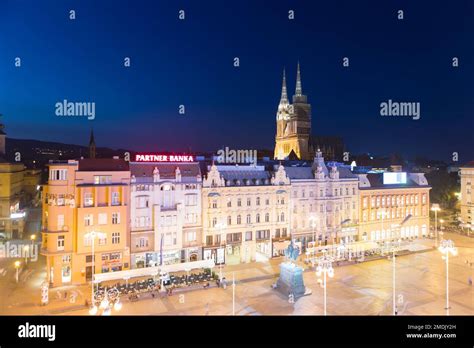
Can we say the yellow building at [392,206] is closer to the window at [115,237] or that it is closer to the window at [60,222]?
the window at [115,237]

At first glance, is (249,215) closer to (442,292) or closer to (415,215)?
(442,292)

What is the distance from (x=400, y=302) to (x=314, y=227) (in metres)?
27.5

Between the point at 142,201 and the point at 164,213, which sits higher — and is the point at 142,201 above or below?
above

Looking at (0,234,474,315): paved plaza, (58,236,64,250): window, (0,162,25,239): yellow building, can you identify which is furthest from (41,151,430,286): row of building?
(0,162,25,239): yellow building

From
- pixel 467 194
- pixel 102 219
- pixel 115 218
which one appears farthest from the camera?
pixel 467 194

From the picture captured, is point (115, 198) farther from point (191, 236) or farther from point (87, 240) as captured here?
point (191, 236)

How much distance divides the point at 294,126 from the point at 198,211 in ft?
390

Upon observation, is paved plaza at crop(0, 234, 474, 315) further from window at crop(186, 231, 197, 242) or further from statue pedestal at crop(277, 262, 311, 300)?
window at crop(186, 231, 197, 242)

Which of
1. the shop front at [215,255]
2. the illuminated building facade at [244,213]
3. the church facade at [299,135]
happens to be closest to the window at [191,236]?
the illuminated building facade at [244,213]

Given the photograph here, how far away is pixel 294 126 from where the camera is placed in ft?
555

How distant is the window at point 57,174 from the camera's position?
5025 cm

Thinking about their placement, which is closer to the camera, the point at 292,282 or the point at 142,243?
the point at 292,282

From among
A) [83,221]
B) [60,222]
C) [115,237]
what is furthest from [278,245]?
[60,222]

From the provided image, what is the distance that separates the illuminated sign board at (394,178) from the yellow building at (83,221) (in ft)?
181
